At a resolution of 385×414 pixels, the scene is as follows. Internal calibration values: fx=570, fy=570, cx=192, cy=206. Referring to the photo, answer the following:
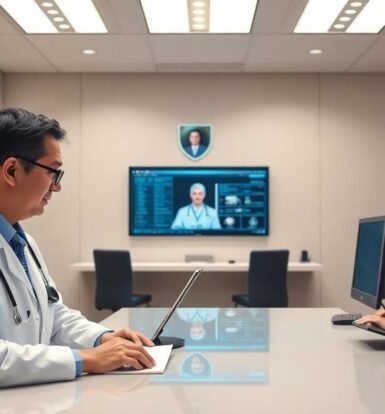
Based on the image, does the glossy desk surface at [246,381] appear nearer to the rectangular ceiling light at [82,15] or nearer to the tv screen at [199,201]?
the rectangular ceiling light at [82,15]

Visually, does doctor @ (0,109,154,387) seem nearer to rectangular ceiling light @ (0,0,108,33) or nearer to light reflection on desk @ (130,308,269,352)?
light reflection on desk @ (130,308,269,352)

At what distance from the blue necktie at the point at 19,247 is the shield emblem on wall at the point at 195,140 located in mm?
4325

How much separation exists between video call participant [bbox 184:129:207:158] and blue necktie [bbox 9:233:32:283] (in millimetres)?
4327

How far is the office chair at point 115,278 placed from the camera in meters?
5.03

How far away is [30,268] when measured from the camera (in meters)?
1.68

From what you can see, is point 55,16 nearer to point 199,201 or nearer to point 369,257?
point 199,201

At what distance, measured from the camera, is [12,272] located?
59.7 inches

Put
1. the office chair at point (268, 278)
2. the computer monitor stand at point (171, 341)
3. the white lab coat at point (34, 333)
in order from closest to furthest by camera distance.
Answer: the white lab coat at point (34, 333), the computer monitor stand at point (171, 341), the office chair at point (268, 278)

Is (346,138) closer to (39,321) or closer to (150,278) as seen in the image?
(150,278)

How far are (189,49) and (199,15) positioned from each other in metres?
0.72

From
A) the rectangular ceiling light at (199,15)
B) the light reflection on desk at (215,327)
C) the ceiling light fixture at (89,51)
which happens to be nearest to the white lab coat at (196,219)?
the ceiling light fixture at (89,51)

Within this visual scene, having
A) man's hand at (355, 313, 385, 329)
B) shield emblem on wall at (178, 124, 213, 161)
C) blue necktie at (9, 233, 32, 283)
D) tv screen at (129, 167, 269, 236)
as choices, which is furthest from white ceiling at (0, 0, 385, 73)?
blue necktie at (9, 233, 32, 283)

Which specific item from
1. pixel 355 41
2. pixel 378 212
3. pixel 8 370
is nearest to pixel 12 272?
pixel 8 370

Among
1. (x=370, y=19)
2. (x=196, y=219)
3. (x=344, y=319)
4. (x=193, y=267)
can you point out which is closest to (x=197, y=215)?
(x=196, y=219)
